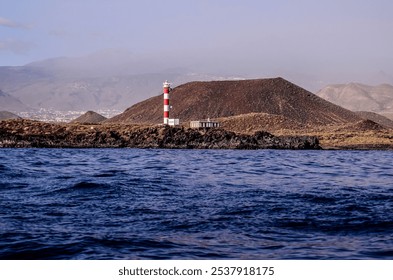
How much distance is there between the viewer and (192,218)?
47.4 ft

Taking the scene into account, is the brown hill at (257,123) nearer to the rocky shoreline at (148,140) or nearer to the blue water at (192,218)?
the rocky shoreline at (148,140)

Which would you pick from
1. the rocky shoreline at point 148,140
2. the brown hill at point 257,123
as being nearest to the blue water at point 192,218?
the rocky shoreline at point 148,140

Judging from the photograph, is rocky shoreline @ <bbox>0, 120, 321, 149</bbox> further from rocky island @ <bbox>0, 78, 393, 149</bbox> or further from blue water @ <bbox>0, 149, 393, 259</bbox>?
blue water @ <bbox>0, 149, 393, 259</bbox>

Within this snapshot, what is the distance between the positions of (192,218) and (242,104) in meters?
139

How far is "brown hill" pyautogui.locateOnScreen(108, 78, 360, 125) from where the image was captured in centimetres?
14575

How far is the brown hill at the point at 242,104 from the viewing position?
145750 millimetres

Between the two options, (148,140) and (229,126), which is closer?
(148,140)

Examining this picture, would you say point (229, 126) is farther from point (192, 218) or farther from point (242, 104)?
point (192, 218)

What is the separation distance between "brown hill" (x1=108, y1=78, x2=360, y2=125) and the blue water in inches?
4657

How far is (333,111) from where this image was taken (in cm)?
15425

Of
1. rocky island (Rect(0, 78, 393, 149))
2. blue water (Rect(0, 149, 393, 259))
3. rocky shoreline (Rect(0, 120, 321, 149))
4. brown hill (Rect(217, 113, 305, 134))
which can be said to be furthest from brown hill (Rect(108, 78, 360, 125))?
blue water (Rect(0, 149, 393, 259))

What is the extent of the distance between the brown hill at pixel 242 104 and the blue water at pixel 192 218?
388ft

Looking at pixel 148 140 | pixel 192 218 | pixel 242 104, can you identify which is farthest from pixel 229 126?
pixel 192 218
